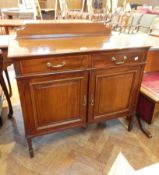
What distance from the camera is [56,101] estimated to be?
1195 millimetres

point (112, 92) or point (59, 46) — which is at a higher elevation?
point (59, 46)

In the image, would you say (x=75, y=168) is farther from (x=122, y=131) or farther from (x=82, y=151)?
(x=122, y=131)

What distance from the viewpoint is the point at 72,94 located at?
1206 mm

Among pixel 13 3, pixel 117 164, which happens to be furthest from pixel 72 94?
pixel 13 3

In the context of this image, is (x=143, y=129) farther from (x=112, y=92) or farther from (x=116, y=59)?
(x=116, y=59)

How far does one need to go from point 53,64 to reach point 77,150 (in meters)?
0.82

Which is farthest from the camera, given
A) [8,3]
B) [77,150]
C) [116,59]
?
[8,3]

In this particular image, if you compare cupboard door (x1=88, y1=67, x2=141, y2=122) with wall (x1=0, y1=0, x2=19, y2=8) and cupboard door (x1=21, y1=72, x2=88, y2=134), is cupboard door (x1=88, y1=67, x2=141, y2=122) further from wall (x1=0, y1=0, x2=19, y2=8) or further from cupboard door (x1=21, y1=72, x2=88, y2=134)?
wall (x1=0, y1=0, x2=19, y2=8)

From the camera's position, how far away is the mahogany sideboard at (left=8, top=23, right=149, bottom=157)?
103 cm

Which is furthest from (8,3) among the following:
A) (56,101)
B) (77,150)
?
(77,150)

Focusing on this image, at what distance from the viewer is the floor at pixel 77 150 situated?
1.28 meters

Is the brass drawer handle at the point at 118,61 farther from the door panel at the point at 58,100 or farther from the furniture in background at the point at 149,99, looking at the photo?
the furniture in background at the point at 149,99

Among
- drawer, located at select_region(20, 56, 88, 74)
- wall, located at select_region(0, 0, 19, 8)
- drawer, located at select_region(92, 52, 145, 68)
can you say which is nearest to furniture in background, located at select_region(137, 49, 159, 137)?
drawer, located at select_region(92, 52, 145, 68)

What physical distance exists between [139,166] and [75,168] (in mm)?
506
